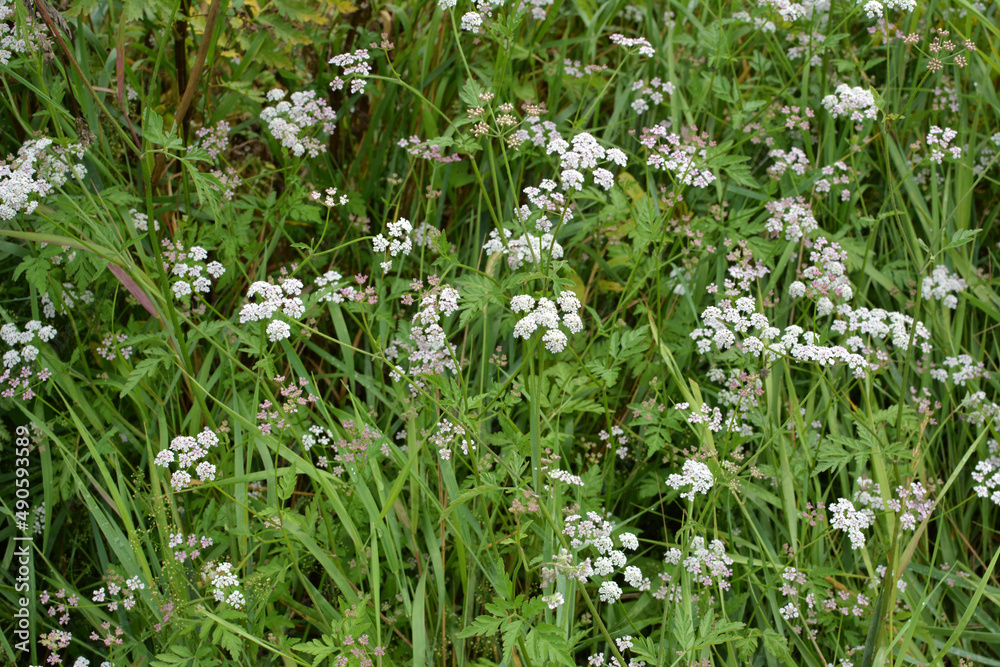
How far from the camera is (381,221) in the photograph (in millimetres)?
3527

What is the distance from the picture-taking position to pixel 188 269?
9.09 ft

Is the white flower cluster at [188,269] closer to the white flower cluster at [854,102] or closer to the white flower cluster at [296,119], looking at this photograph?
the white flower cluster at [296,119]

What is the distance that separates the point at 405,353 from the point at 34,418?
143 centimetres

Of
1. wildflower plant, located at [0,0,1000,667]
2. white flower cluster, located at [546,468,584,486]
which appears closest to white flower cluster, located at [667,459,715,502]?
wildflower plant, located at [0,0,1000,667]

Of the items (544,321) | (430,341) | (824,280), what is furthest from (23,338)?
(824,280)

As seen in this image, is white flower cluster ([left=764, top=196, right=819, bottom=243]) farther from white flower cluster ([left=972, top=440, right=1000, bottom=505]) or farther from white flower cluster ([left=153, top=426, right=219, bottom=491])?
white flower cluster ([left=153, top=426, right=219, bottom=491])

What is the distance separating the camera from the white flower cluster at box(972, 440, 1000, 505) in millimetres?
2809

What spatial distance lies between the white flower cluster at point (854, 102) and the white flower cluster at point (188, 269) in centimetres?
A: 273

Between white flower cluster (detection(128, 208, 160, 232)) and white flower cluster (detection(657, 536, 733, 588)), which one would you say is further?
white flower cluster (detection(128, 208, 160, 232))

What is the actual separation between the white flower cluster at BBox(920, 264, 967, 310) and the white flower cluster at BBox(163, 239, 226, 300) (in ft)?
10.3

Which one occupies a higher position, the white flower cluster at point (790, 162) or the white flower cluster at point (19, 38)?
the white flower cluster at point (19, 38)

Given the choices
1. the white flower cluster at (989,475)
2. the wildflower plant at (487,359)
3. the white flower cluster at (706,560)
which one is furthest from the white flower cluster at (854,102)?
the white flower cluster at (706,560)

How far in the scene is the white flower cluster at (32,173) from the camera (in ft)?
8.09

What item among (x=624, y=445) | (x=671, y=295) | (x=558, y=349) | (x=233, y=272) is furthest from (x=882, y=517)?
(x=233, y=272)
